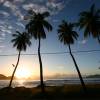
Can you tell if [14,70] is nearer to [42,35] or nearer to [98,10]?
[42,35]

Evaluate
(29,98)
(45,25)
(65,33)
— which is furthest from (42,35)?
(29,98)

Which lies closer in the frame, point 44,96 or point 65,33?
point 44,96

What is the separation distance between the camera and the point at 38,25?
5544cm

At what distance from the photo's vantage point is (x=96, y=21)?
2057 inches

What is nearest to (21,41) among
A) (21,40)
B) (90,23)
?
(21,40)

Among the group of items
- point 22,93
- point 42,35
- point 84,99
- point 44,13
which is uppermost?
point 44,13

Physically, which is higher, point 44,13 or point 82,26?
point 44,13

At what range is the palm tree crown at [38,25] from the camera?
5528cm

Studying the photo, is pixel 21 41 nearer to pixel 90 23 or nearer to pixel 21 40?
pixel 21 40

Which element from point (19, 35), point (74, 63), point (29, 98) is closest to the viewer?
point (29, 98)

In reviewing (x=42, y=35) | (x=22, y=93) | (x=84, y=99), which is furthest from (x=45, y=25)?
(x=84, y=99)

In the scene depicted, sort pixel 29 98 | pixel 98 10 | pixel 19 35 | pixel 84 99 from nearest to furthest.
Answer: pixel 84 99
pixel 29 98
pixel 98 10
pixel 19 35

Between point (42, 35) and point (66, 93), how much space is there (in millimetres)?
15656

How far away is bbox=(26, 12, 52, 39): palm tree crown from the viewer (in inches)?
2176
